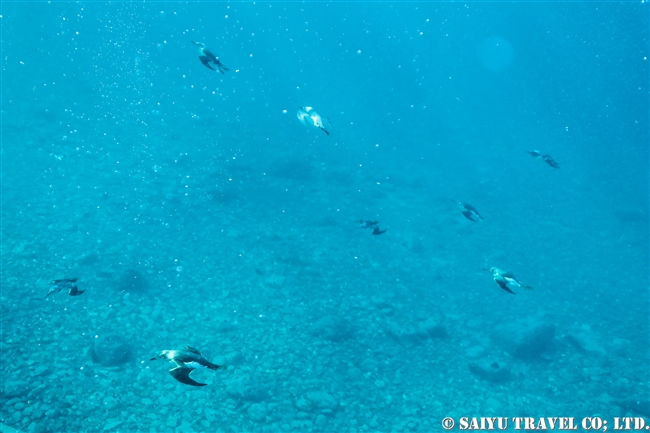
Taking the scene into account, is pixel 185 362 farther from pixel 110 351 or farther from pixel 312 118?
pixel 110 351

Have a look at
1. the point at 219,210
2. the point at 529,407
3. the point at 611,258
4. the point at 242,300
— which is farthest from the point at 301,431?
the point at 611,258

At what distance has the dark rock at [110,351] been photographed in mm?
7121

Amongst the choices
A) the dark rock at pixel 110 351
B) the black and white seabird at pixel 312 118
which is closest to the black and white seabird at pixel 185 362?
the black and white seabird at pixel 312 118

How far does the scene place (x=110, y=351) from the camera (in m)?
7.18

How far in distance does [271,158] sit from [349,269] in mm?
9781

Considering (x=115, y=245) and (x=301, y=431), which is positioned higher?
(x=115, y=245)

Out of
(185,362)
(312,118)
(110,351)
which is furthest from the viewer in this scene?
(110,351)

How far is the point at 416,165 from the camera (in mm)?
24328

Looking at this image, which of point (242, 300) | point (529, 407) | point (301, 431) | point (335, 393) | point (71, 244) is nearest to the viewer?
point (301, 431)

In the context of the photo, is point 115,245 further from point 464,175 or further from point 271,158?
point 464,175

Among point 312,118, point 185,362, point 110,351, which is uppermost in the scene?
point 312,118

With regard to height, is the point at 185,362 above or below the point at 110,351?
above

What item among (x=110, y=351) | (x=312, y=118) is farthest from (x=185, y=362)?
(x=110, y=351)

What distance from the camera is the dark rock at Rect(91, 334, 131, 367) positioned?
7.12 metres
